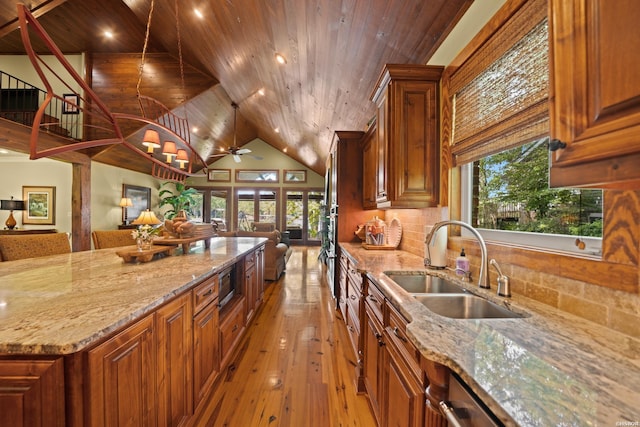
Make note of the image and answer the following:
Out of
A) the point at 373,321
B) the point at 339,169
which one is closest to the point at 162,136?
the point at 339,169

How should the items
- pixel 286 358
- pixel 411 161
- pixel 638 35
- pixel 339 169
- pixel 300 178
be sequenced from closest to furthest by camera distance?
pixel 638 35 < pixel 411 161 < pixel 286 358 < pixel 339 169 < pixel 300 178

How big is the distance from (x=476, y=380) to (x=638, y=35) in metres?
0.76

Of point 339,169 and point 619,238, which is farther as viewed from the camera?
point 339,169

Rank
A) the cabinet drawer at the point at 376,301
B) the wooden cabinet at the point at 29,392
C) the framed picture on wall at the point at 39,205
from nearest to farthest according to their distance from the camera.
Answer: the wooden cabinet at the point at 29,392 < the cabinet drawer at the point at 376,301 < the framed picture on wall at the point at 39,205

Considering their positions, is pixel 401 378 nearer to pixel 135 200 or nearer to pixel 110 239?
pixel 110 239

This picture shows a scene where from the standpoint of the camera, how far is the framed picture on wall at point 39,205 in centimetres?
586

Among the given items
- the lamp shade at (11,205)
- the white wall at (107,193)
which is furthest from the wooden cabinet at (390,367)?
the lamp shade at (11,205)

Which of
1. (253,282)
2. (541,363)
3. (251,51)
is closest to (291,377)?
(253,282)

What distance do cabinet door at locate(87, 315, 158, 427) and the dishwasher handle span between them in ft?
3.57

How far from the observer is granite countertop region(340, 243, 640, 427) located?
0.46 m

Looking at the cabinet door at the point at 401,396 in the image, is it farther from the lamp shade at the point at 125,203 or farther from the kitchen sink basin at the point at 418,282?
the lamp shade at the point at 125,203

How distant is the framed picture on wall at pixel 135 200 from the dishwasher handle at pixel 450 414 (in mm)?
8310

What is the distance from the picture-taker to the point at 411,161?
190cm

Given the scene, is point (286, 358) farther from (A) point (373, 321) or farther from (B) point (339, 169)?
(B) point (339, 169)
